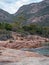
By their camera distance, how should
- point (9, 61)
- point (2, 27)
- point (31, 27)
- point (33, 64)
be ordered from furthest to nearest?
1. point (31, 27)
2. point (2, 27)
3. point (9, 61)
4. point (33, 64)

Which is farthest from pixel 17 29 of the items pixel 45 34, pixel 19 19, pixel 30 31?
pixel 19 19

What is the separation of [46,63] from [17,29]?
9721 centimetres

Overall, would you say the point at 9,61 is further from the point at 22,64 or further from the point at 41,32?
the point at 41,32

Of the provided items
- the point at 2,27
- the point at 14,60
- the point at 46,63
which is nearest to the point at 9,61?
the point at 14,60

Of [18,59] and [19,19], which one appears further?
[19,19]

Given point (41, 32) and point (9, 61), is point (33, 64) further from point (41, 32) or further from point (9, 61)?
point (41, 32)

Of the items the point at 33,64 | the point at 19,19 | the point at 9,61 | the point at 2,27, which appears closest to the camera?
the point at 33,64

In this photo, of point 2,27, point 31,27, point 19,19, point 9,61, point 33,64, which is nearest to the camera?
point 33,64

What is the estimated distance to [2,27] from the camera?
115812mm

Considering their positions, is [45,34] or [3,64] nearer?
[3,64]

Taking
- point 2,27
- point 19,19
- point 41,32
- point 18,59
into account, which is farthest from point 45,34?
point 18,59

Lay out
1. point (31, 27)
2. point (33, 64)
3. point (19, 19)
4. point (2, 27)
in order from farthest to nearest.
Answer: point (19, 19), point (31, 27), point (2, 27), point (33, 64)

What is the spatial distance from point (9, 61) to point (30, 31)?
3767 inches

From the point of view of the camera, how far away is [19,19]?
151000 mm
